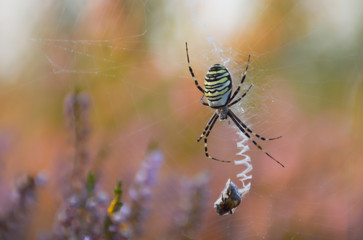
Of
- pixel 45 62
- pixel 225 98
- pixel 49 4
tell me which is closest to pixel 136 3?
pixel 49 4

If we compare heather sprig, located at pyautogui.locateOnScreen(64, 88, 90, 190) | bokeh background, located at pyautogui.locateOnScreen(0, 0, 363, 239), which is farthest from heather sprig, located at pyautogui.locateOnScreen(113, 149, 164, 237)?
bokeh background, located at pyautogui.locateOnScreen(0, 0, 363, 239)

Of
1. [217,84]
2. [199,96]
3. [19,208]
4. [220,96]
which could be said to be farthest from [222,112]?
[19,208]

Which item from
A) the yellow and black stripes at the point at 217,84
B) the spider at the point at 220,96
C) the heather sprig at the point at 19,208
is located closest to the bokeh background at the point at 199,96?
the spider at the point at 220,96

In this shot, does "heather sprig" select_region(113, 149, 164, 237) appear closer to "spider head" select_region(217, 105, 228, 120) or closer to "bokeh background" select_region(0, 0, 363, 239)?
"bokeh background" select_region(0, 0, 363, 239)

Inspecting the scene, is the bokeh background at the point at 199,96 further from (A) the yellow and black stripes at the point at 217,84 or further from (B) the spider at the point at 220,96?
(A) the yellow and black stripes at the point at 217,84

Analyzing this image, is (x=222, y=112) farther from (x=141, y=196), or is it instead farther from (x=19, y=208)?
(x=19, y=208)

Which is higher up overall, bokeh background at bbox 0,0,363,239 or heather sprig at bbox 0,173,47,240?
bokeh background at bbox 0,0,363,239

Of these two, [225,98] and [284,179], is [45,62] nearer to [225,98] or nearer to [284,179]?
[225,98]
